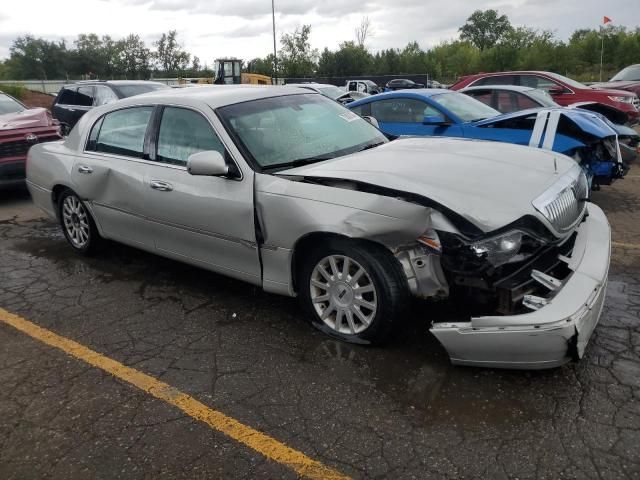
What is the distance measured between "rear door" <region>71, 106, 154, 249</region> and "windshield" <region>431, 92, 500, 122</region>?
4.41 meters

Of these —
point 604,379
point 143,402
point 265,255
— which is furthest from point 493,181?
point 143,402

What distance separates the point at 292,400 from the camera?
2.90 meters

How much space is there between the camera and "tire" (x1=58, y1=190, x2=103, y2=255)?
5070mm

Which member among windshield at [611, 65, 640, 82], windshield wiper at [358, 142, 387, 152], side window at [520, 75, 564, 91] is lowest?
windshield wiper at [358, 142, 387, 152]

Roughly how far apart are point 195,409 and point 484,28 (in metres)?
94.6

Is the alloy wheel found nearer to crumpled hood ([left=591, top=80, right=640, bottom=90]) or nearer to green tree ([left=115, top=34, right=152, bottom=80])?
crumpled hood ([left=591, top=80, right=640, bottom=90])

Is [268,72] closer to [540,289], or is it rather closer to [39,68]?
[39,68]

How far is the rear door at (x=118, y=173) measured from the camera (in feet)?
14.2

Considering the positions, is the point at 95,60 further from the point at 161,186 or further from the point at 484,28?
the point at 161,186

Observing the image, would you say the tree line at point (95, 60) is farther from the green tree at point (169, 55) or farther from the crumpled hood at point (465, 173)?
the crumpled hood at point (465, 173)

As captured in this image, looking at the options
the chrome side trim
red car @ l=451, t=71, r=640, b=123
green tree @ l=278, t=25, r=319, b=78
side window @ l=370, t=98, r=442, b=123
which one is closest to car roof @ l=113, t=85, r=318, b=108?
the chrome side trim

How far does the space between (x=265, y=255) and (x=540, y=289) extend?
1.68m

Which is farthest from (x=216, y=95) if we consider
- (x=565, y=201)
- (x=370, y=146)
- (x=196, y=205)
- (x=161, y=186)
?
(x=565, y=201)

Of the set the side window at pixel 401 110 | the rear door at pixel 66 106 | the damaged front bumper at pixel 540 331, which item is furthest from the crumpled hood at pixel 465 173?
the rear door at pixel 66 106
